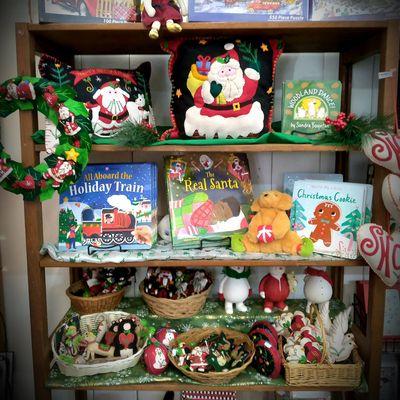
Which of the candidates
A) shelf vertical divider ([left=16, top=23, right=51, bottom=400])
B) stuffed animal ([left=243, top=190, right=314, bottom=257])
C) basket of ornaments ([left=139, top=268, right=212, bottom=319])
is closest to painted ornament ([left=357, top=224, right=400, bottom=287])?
stuffed animal ([left=243, top=190, right=314, bottom=257])

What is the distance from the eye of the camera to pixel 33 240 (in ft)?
4.23

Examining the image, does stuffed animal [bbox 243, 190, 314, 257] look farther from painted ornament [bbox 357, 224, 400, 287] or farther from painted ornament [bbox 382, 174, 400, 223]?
painted ornament [bbox 382, 174, 400, 223]

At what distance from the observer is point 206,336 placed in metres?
1.49

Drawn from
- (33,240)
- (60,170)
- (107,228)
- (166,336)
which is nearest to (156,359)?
(166,336)

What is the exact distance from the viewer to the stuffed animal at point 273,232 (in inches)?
51.9

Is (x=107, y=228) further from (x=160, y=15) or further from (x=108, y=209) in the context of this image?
(x=160, y=15)

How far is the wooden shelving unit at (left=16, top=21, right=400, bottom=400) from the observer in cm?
119

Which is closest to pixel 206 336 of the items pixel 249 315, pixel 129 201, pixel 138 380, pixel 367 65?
pixel 249 315

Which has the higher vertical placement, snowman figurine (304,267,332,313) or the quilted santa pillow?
the quilted santa pillow

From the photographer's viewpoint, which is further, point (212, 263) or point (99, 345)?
point (99, 345)

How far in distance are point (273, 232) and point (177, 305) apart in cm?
48

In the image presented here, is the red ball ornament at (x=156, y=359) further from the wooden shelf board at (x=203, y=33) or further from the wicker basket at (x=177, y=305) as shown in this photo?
the wooden shelf board at (x=203, y=33)

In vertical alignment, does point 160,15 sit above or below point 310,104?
above

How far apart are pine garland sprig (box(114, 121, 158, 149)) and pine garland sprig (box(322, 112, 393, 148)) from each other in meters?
0.58
